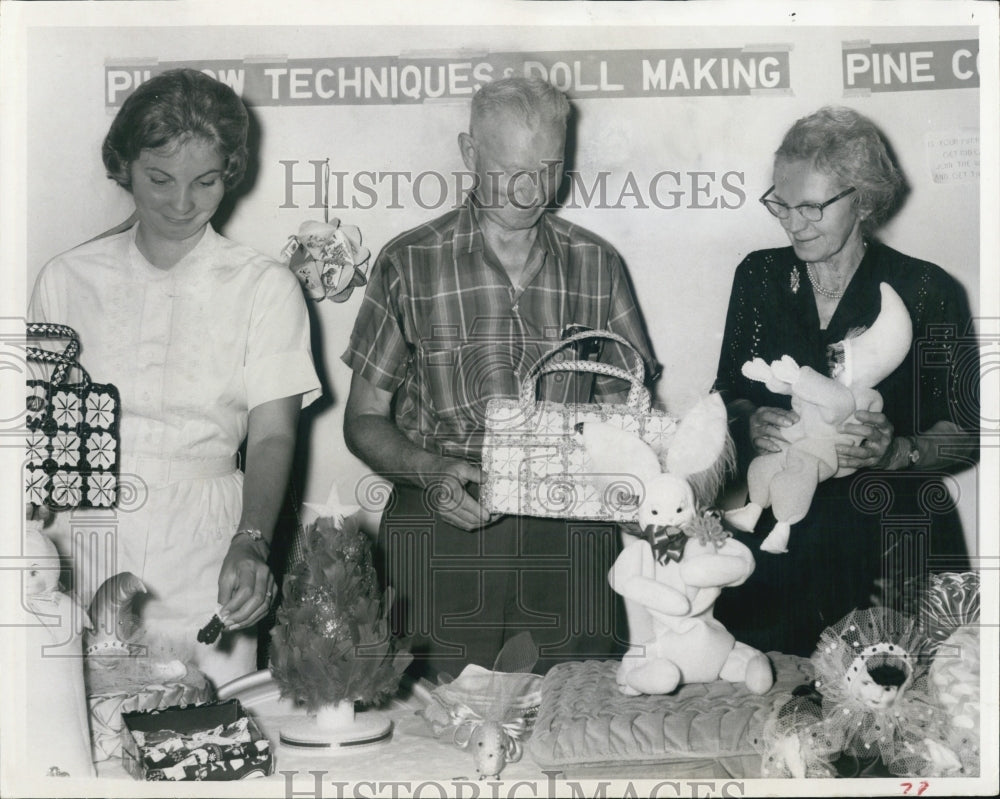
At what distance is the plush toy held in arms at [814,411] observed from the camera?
261 centimetres

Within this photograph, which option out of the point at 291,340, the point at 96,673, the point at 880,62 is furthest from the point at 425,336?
the point at 880,62

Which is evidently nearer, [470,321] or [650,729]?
[650,729]

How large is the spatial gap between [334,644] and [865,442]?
1.27 meters

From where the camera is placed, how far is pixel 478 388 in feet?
8.61

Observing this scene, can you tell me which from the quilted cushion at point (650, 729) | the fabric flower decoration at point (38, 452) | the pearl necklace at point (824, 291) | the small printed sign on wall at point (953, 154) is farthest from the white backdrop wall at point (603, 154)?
the quilted cushion at point (650, 729)

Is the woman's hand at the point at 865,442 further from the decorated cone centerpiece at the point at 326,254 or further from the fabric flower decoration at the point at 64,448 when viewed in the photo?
the fabric flower decoration at the point at 64,448

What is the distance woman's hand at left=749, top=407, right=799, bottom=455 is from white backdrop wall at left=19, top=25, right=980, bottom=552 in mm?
153

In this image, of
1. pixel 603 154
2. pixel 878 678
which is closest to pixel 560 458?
pixel 603 154

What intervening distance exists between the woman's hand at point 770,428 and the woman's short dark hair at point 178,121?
4.31ft

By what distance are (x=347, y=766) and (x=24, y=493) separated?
958mm

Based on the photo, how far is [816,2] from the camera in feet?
8.86

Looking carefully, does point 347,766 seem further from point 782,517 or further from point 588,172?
point 588,172

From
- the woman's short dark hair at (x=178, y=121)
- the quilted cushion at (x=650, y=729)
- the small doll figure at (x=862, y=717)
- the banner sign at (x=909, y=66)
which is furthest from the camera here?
the banner sign at (x=909, y=66)

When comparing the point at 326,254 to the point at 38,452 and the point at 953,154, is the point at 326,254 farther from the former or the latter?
the point at 953,154
